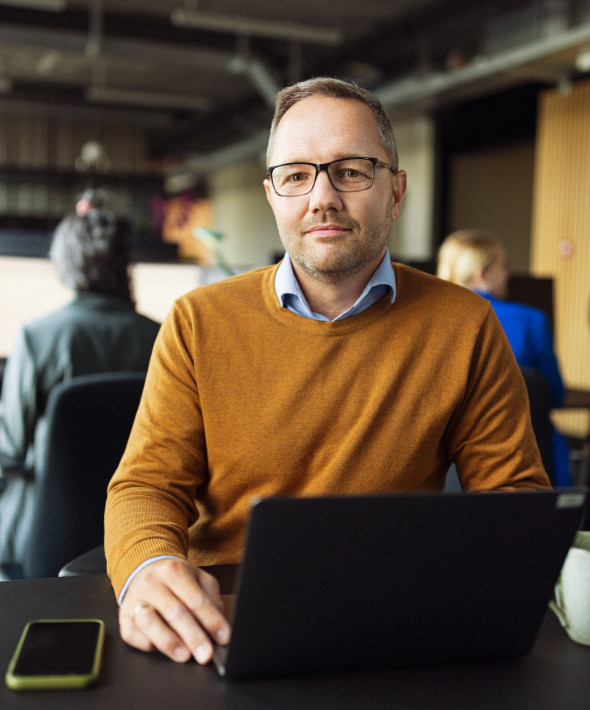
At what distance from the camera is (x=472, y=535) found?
0.68 metres

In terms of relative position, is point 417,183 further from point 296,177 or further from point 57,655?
point 57,655

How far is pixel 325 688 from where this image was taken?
2.29ft

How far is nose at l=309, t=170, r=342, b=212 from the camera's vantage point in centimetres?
116

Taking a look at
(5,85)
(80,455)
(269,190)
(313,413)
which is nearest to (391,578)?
(313,413)

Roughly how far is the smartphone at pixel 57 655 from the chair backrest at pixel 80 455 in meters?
0.82

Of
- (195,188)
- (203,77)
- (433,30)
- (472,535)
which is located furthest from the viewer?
(195,188)

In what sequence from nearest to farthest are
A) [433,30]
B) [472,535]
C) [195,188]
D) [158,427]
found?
[472,535] → [158,427] → [433,30] → [195,188]

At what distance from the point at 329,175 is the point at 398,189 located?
0.20m

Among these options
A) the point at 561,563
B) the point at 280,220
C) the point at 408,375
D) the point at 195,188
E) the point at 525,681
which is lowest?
the point at 525,681

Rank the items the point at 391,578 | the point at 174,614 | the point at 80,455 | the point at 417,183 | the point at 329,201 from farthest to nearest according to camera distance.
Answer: the point at 417,183
the point at 80,455
the point at 329,201
the point at 174,614
the point at 391,578

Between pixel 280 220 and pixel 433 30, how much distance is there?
5.72 meters

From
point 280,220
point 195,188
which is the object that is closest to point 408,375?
point 280,220

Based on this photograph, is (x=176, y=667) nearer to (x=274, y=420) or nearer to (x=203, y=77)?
(x=274, y=420)

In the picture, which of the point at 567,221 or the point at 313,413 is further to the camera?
the point at 567,221
